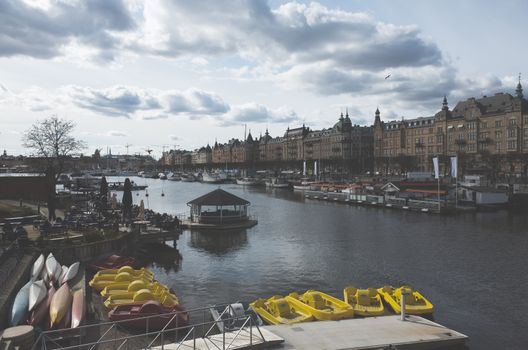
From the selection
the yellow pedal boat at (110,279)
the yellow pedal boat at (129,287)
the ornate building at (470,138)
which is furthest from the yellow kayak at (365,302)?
the ornate building at (470,138)

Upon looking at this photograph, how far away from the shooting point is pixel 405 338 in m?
22.5

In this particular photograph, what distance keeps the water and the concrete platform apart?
3.26m

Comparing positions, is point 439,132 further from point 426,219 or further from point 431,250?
point 431,250

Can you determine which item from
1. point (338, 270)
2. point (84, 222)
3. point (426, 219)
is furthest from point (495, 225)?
point (84, 222)

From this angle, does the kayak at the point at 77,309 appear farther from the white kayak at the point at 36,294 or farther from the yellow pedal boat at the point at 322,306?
the yellow pedal boat at the point at 322,306

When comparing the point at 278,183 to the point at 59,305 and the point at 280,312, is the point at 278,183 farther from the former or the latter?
the point at 59,305

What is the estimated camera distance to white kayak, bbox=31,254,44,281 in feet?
96.5

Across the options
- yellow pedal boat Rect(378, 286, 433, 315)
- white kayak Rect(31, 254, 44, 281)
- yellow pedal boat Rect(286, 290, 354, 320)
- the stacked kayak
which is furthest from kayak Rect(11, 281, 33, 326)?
yellow pedal boat Rect(378, 286, 433, 315)

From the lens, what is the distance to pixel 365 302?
91.7 feet

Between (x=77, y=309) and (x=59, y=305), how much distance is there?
0.98 m

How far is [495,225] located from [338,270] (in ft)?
126

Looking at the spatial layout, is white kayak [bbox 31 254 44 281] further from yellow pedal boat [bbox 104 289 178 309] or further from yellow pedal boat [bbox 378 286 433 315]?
yellow pedal boat [bbox 378 286 433 315]

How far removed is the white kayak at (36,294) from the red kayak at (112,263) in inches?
437

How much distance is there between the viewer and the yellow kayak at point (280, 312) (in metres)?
25.4
